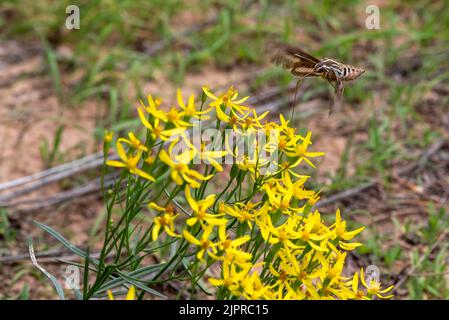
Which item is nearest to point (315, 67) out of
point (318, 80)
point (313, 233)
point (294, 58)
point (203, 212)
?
point (294, 58)

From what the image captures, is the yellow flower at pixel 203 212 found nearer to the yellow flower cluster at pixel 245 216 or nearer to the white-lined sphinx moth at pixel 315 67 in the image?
the yellow flower cluster at pixel 245 216

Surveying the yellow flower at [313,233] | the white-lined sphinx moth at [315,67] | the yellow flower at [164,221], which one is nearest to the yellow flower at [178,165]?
the yellow flower at [164,221]

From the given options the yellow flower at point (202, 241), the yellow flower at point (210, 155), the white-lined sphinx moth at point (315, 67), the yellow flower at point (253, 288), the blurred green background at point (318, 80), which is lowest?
the yellow flower at point (253, 288)

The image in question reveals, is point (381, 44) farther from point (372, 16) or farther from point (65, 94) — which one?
point (65, 94)

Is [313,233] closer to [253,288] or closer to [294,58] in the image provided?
[253,288]

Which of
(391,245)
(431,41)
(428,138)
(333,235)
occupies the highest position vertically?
(431,41)

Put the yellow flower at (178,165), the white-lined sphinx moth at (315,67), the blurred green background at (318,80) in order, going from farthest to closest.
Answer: the blurred green background at (318,80), the white-lined sphinx moth at (315,67), the yellow flower at (178,165)

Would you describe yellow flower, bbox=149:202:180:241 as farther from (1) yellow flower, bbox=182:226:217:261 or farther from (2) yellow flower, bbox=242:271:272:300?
(2) yellow flower, bbox=242:271:272:300
